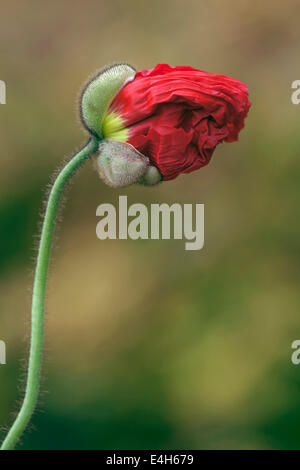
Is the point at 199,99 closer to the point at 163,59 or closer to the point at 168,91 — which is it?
the point at 168,91

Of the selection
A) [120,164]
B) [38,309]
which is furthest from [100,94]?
[38,309]

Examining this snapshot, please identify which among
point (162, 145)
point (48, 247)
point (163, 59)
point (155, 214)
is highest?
point (163, 59)

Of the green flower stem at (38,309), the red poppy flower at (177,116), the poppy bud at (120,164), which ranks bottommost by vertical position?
the green flower stem at (38,309)

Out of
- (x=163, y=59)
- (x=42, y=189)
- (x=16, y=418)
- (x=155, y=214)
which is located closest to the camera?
(x=16, y=418)

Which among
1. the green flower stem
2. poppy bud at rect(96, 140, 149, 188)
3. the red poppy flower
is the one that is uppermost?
the red poppy flower

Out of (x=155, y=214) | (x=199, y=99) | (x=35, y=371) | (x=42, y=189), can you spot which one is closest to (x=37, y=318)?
(x=35, y=371)
